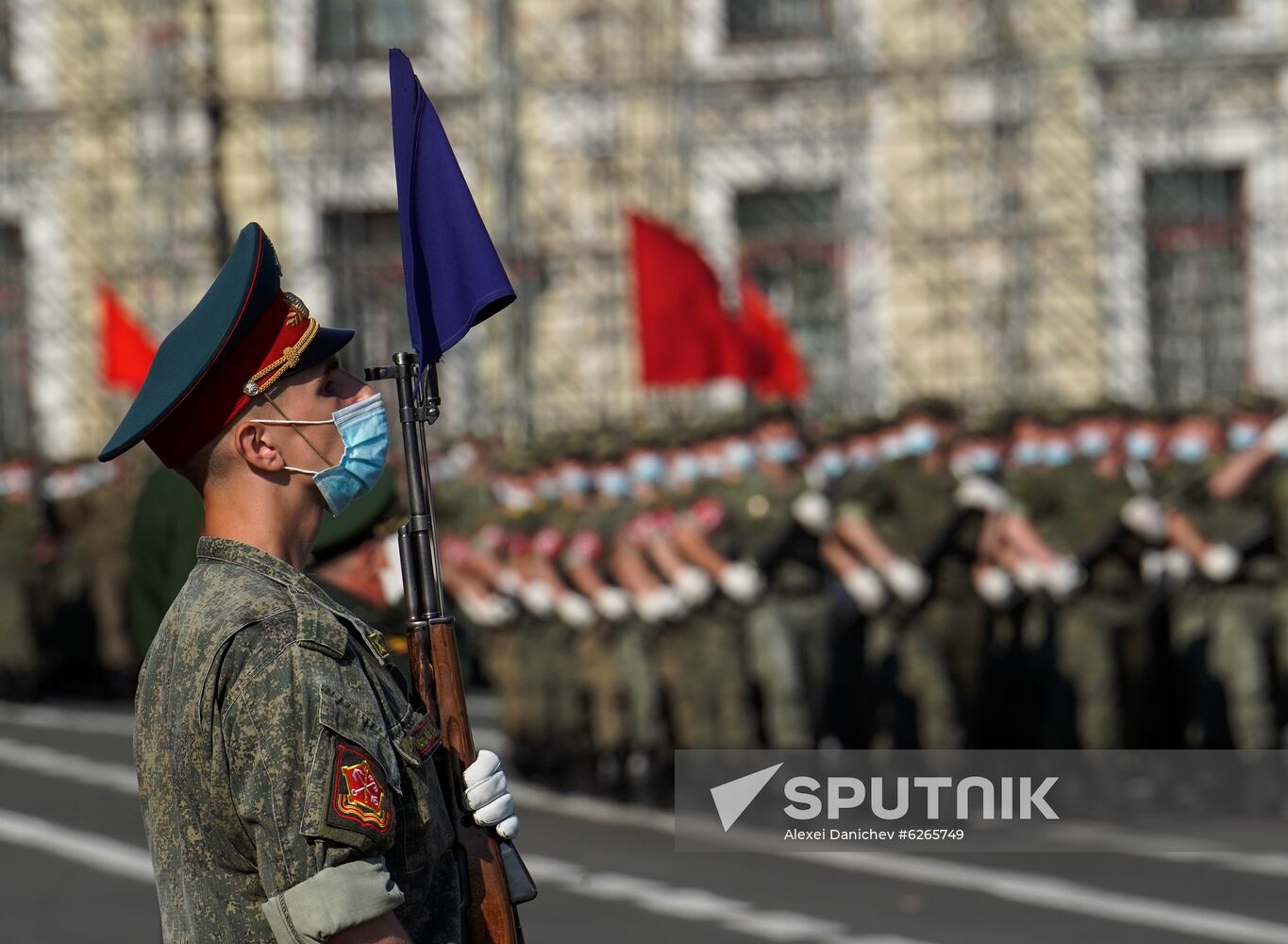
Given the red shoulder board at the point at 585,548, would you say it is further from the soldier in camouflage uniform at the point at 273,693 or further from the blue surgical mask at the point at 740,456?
the soldier in camouflage uniform at the point at 273,693

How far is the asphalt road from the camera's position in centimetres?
893

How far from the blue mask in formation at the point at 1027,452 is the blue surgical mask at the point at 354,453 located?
9.88 m

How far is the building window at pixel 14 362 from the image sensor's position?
76.9 feet

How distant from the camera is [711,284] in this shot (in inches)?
675

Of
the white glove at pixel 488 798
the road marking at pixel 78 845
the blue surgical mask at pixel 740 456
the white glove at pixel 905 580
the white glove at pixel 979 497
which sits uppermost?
the white glove at pixel 488 798

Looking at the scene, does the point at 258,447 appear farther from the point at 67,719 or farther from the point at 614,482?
the point at 67,719

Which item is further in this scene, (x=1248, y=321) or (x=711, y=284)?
(x=1248, y=321)

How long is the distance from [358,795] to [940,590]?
978 centimetres

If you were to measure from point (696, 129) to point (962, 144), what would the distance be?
234 cm

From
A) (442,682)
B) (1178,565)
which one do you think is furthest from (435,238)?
(1178,565)

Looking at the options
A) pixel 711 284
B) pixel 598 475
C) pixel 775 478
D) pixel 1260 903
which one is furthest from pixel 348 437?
pixel 711 284

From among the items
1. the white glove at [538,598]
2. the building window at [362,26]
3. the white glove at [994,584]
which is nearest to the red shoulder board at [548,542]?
the white glove at [538,598]

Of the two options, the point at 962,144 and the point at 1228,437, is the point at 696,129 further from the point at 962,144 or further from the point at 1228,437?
the point at 1228,437

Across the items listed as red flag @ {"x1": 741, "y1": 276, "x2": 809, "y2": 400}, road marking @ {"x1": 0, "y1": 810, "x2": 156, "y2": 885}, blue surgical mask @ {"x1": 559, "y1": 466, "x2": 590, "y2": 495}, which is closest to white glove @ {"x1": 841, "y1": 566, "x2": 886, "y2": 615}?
blue surgical mask @ {"x1": 559, "y1": 466, "x2": 590, "y2": 495}
